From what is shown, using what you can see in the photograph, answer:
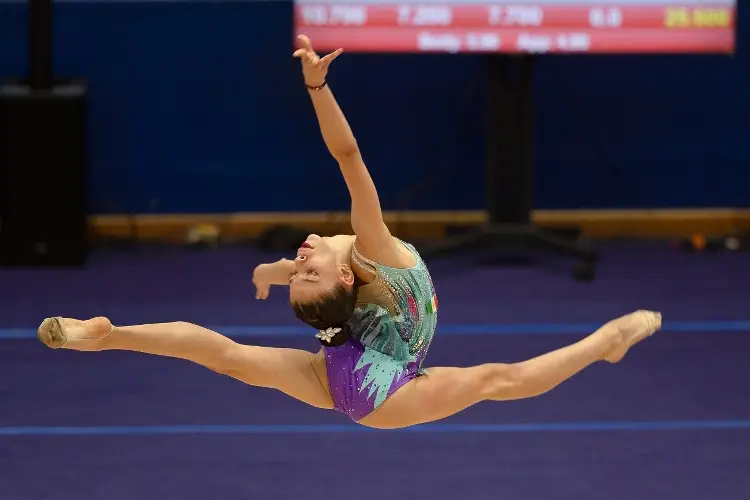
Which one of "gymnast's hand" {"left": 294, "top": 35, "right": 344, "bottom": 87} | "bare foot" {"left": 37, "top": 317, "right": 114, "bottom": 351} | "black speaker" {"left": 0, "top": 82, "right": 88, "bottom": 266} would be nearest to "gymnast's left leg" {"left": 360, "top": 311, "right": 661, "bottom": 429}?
"bare foot" {"left": 37, "top": 317, "right": 114, "bottom": 351}

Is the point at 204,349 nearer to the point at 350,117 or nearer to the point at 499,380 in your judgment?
the point at 499,380

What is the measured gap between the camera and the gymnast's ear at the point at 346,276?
377 centimetres

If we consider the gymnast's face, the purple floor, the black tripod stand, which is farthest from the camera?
the black tripod stand

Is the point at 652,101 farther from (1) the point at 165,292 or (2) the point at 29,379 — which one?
(2) the point at 29,379

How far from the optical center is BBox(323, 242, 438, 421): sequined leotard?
3924mm

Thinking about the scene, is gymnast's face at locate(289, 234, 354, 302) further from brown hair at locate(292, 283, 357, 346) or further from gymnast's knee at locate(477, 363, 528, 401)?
gymnast's knee at locate(477, 363, 528, 401)

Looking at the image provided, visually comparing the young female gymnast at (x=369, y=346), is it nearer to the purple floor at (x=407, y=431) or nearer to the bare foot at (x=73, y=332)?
the bare foot at (x=73, y=332)

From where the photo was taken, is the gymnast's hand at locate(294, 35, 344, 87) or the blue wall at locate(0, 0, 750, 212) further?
the blue wall at locate(0, 0, 750, 212)

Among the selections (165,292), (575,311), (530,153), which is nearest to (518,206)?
(530,153)

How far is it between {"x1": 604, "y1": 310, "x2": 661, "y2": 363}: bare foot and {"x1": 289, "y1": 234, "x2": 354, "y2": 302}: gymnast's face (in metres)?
0.76

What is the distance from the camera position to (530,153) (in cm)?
746

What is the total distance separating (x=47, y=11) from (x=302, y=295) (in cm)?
398

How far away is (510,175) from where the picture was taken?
7465 mm

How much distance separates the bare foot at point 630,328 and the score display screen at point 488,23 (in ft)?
11.2
